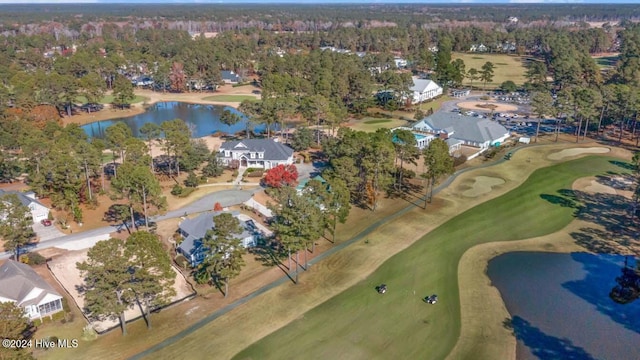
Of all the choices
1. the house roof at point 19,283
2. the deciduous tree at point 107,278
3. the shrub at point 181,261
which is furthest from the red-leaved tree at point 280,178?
the house roof at point 19,283

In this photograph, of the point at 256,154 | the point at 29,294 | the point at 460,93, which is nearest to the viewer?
the point at 29,294

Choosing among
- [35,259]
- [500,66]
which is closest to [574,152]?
[35,259]

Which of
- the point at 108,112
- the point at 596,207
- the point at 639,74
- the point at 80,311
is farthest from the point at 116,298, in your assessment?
the point at 639,74

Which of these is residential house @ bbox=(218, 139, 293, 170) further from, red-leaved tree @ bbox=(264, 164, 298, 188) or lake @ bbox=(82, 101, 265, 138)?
lake @ bbox=(82, 101, 265, 138)

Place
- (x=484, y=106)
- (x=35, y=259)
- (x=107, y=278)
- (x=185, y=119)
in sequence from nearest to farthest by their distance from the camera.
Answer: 1. (x=107, y=278)
2. (x=35, y=259)
3. (x=185, y=119)
4. (x=484, y=106)

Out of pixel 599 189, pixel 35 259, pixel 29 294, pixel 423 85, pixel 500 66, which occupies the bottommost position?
pixel 35 259

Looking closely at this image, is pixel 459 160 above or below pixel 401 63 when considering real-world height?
below

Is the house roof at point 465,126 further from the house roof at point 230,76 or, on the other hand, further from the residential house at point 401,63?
the residential house at point 401,63

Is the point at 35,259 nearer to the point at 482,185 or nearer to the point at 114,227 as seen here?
the point at 114,227
